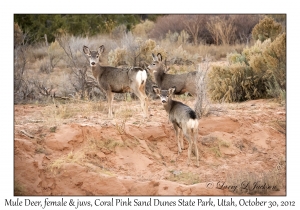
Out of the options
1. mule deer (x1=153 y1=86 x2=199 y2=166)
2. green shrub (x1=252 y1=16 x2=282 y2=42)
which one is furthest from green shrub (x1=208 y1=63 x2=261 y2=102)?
green shrub (x1=252 y1=16 x2=282 y2=42)

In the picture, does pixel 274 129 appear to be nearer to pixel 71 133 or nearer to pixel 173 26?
pixel 71 133

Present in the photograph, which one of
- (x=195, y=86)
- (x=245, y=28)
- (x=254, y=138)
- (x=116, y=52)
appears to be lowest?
(x=254, y=138)

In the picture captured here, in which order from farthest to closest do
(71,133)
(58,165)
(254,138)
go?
1. (254,138)
2. (71,133)
3. (58,165)

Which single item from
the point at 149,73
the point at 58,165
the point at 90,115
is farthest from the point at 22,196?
the point at 149,73

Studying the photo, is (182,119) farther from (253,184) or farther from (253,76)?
(253,76)

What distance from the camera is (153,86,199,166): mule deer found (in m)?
11.3

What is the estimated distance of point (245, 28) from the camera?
2716 centimetres

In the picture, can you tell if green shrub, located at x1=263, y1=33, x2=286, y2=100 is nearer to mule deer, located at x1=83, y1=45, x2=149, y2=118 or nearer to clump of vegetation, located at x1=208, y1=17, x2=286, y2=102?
clump of vegetation, located at x1=208, y1=17, x2=286, y2=102

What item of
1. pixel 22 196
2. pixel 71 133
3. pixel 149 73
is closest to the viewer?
pixel 22 196

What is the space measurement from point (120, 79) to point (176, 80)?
6.84 ft

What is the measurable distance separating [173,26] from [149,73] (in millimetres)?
11180

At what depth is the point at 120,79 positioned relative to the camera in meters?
13.4

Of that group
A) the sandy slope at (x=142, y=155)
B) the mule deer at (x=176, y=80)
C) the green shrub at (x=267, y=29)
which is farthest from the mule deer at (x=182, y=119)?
the green shrub at (x=267, y=29)

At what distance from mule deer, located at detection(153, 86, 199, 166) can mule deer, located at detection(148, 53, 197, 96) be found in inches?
Answer: 90.4
